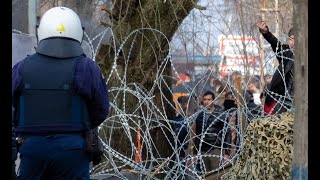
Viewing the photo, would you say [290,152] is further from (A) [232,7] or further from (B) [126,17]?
(A) [232,7]

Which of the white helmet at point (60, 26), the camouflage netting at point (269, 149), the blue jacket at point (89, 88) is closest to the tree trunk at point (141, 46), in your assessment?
the camouflage netting at point (269, 149)

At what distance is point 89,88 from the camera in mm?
5414

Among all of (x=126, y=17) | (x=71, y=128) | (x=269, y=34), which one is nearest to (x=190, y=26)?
(x=126, y=17)

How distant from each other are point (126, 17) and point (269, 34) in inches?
84.9

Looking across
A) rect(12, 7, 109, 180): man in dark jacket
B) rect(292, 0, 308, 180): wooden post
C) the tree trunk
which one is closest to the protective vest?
rect(12, 7, 109, 180): man in dark jacket

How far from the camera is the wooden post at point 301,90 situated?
4.73 m

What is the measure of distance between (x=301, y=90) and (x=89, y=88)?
1.41 m

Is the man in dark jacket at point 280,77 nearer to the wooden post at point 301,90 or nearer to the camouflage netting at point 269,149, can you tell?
the camouflage netting at point 269,149

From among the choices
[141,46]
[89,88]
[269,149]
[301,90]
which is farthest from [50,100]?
[141,46]

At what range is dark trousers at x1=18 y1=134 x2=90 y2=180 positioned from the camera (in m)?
5.34

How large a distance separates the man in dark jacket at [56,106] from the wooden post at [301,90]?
1.34 m

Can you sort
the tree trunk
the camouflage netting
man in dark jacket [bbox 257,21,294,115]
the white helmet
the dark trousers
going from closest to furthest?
the dark trousers
the white helmet
the camouflage netting
man in dark jacket [bbox 257,21,294,115]
the tree trunk

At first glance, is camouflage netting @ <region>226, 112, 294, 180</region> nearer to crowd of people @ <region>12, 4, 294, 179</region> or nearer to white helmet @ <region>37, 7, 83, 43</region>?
crowd of people @ <region>12, 4, 294, 179</region>

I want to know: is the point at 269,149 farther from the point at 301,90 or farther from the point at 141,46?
the point at 141,46
